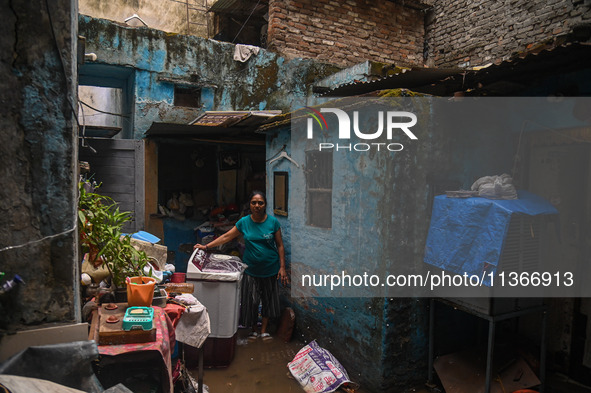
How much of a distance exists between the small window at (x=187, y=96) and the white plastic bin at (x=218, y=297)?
5239mm

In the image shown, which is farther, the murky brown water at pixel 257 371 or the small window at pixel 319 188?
the small window at pixel 319 188

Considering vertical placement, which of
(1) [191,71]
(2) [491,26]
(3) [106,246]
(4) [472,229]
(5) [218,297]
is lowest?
(5) [218,297]

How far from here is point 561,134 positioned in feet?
15.2

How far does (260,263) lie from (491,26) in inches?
279

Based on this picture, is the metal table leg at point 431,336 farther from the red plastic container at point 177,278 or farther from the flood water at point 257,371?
the red plastic container at point 177,278

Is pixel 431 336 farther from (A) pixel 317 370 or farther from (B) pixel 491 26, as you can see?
(B) pixel 491 26

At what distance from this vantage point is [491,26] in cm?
838

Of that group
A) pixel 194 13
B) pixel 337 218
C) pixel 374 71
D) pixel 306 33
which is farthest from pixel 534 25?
pixel 194 13

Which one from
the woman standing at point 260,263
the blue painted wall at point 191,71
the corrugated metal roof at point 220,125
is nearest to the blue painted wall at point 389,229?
the woman standing at point 260,263

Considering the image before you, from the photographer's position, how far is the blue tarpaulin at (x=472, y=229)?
3.72 metres

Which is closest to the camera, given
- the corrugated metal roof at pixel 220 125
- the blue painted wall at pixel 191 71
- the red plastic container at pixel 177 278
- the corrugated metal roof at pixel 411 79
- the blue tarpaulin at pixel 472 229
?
the blue tarpaulin at pixel 472 229

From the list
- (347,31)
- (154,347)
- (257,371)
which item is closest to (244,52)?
(347,31)

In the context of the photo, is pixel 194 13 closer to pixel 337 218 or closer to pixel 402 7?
pixel 402 7

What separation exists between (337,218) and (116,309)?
3.03 meters
